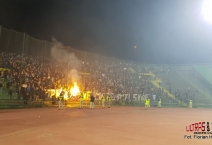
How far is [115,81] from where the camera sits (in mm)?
39094

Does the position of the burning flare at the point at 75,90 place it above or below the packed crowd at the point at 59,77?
below

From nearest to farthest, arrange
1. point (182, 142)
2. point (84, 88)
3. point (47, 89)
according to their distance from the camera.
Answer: point (182, 142), point (47, 89), point (84, 88)

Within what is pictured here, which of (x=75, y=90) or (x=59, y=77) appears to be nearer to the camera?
(x=59, y=77)

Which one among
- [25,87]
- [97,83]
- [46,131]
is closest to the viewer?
[46,131]

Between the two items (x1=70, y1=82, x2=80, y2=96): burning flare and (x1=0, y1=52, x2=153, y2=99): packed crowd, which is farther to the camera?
(x1=70, y1=82, x2=80, y2=96): burning flare

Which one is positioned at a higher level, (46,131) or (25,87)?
(25,87)

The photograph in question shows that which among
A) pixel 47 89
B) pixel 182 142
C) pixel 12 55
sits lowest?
pixel 182 142

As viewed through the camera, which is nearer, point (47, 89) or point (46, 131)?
point (46, 131)

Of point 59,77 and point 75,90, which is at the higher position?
point 59,77

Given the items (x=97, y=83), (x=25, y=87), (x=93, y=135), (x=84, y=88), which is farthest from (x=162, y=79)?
(x=93, y=135)

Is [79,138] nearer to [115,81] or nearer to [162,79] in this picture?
[115,81]

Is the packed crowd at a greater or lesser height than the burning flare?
greater

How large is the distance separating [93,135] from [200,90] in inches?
1241

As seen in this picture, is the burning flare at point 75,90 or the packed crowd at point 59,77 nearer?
the packed crowd at point 59,77
